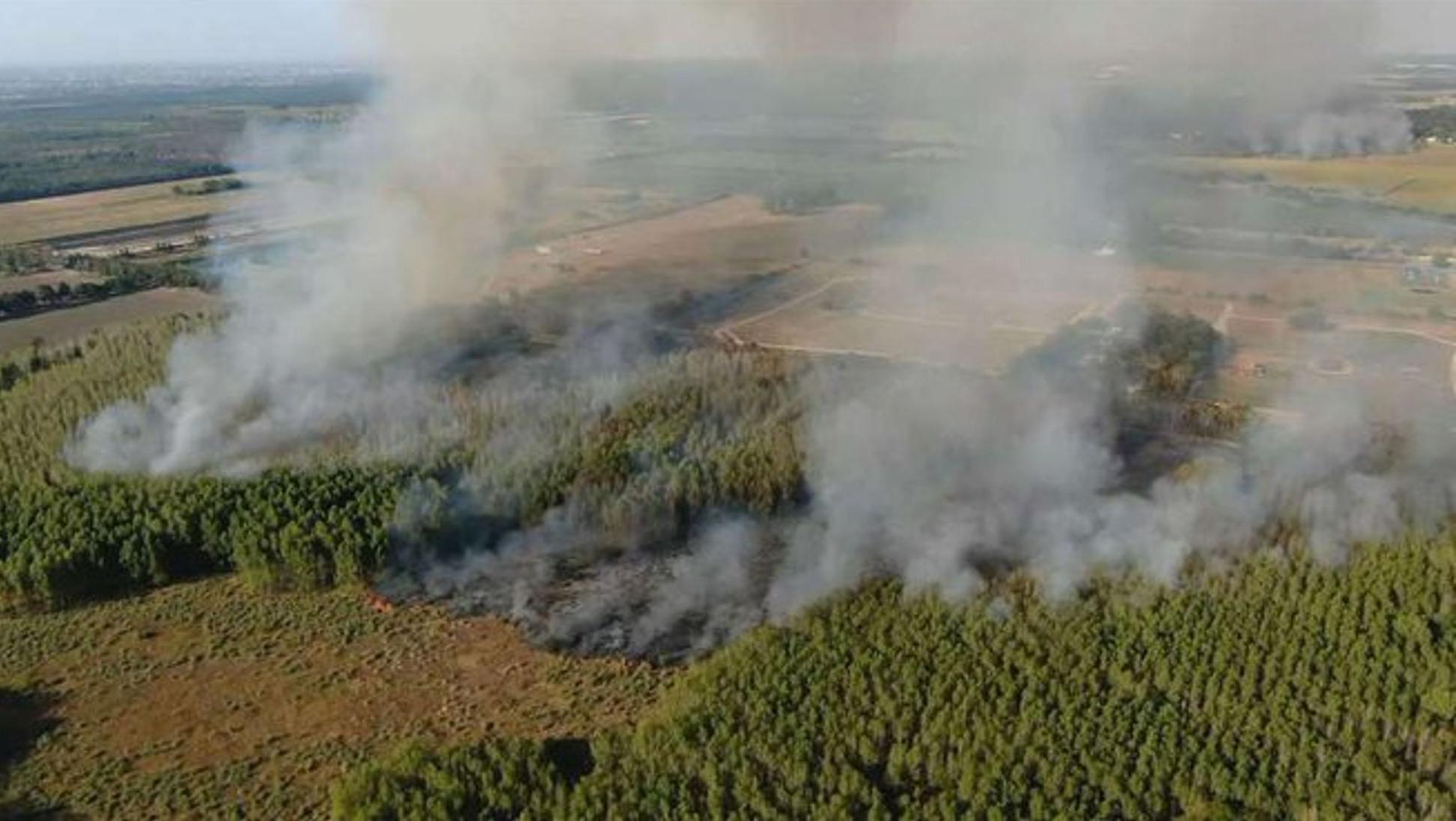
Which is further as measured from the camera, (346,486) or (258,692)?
(346,486)

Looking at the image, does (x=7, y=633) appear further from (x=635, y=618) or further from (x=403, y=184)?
(x=403, y=184)

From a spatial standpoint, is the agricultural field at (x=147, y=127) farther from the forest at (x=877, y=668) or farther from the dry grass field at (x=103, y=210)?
the forest at (x=877, y=668)

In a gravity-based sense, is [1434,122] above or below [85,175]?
above

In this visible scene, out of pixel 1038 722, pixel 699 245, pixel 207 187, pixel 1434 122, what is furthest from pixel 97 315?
pixel 1434 122

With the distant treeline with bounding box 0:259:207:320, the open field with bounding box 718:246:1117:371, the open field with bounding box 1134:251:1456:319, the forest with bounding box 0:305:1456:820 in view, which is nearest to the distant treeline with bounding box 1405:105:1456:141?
the open field with bounding box 1134:251:1456:319

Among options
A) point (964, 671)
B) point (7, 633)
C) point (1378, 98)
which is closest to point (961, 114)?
point (1378, 98)

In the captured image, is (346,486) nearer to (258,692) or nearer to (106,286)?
(258,692)

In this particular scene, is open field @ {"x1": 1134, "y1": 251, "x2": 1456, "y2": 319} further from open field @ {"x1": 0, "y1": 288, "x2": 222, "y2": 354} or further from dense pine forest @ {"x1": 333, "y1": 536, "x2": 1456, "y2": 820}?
open field @ {"x1": 0, "y1": 288, "x2": 222, "y2": 354}
